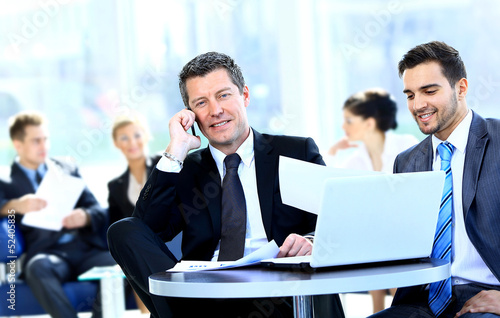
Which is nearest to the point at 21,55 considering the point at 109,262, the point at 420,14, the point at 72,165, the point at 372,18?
the point at 72,165

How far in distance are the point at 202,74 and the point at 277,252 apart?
2.93 feet

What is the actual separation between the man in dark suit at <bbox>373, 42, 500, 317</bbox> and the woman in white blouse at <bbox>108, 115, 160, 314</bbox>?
290 cm

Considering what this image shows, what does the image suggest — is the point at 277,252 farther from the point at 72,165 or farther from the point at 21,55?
the point at 21,55

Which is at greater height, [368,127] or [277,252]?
[368,127]

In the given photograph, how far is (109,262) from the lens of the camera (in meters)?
4.57

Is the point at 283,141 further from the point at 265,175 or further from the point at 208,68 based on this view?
the point at 208,68

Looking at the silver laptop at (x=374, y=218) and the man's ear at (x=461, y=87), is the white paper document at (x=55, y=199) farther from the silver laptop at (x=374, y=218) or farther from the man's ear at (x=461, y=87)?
the silver laptop at (x=374, y=218)

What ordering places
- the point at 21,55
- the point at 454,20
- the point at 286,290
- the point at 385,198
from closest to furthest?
the point at 286,290
the point at 385,198
the point at 454,20
the point at 21,55

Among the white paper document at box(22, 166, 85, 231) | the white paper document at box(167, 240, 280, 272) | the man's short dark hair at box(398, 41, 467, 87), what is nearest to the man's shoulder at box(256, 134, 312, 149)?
the man's short dark hair at box(398, 41, 467, 87)

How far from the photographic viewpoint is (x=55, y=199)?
475cm

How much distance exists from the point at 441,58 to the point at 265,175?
71cm

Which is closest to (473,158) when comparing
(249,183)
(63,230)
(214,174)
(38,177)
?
(249,183)

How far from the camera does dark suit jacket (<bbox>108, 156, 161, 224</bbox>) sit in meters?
4.75

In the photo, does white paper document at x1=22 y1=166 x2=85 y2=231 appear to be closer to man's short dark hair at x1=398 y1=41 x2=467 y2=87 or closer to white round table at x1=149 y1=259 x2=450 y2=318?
man's short dark hair at x1=398 y1=41 x2=467 y2=87
